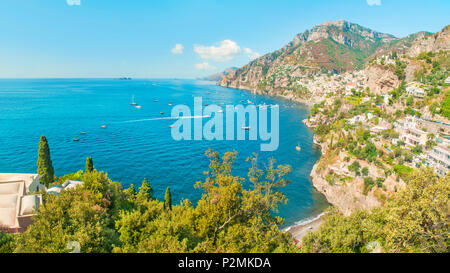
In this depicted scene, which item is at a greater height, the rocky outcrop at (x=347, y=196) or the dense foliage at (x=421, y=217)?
the dense foliage at (x=421, y=217)

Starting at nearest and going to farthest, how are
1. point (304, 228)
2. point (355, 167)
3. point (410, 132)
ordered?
point (304, 228), point (355, 167), point (410, 132)

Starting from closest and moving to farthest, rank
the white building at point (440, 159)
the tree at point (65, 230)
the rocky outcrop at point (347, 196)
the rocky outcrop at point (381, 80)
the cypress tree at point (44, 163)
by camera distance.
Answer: the tree at point (65, 230), the cypress tree at point (44, 163), the white building at point (440, 159), the rocky outcrop at point (347, 196), the rocky outcrop at point (381, 80)

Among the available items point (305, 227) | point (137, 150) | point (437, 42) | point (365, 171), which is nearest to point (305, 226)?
point (305, 227)

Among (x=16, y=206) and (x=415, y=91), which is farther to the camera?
(x=415, y=91)

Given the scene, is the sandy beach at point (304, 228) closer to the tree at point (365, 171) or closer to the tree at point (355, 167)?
the tree at point (355, 167)

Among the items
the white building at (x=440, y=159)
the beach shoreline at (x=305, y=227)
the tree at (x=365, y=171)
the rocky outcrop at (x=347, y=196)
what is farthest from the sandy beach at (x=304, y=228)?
the white building at (x=440, y=159)

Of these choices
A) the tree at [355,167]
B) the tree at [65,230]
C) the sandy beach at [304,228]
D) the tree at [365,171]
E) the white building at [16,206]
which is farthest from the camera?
the tree at [355,167]

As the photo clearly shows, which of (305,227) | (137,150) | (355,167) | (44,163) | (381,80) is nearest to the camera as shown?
(44,163)

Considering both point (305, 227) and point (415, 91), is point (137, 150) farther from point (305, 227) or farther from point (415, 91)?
Result: point (415, 91)

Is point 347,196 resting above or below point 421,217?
below

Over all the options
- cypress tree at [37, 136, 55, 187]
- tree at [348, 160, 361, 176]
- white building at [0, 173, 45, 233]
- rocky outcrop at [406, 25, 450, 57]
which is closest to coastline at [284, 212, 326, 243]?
tree at [348, 160, 361, 176]

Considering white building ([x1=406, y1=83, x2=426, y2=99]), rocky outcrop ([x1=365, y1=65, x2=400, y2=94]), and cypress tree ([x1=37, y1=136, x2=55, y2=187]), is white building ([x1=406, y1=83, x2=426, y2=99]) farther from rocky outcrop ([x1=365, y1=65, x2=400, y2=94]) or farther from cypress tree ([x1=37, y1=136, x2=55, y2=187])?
cypress tree ([x1=37, y1=136, x2=55, y2=187])
